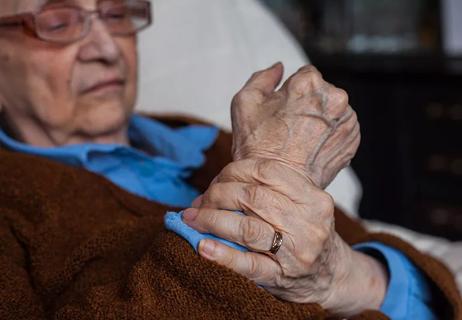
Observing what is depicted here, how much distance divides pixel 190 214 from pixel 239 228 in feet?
0.19

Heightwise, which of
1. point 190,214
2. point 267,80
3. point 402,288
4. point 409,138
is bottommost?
point 409,138

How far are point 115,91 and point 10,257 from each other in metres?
0.33

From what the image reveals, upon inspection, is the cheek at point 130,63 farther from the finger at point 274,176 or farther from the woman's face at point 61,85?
the finger at point 274,176

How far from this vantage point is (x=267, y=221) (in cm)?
71

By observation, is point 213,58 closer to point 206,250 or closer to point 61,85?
point 61,85

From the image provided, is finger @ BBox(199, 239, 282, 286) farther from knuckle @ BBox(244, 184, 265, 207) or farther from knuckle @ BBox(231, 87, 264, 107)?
knuckle @ BBox(231, 87, 264, 107)

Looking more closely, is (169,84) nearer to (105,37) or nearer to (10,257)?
(105,37)

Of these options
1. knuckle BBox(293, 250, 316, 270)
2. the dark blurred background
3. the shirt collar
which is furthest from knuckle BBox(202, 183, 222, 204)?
the dark blurred background

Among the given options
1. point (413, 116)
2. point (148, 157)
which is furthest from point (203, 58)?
point (413, 116)

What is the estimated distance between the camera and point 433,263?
99 centimetres

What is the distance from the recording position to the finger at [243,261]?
2.30ft

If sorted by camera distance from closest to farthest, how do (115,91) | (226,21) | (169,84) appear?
(115,91), (169,84), (226,21)

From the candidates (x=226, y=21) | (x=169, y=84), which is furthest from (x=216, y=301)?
(x=226, y=21)

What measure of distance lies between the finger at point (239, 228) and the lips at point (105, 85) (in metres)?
0.42
